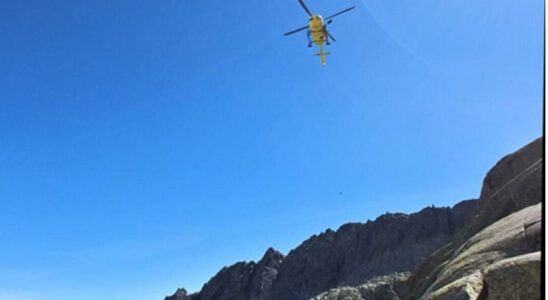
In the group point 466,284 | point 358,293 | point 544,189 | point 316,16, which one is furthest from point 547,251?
point 358,293

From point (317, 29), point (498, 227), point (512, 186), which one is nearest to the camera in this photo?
point (498, 227)

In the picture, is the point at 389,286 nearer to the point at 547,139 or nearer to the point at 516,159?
the point at 516,159

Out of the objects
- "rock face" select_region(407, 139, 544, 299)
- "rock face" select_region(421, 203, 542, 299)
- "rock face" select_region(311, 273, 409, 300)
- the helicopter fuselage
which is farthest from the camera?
"rock face" select_region(311, 273, 409, 300)

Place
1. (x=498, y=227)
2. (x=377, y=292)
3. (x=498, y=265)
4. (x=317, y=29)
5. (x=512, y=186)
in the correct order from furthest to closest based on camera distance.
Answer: (x=377, y=292), (x=512, y=186), (x=317, y=29), (x=498, y=227), (x=498, y=265)

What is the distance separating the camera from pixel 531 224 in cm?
2300

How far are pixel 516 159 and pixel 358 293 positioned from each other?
88.5m

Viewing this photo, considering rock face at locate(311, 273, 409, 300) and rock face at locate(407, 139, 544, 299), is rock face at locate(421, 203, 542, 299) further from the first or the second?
rock face at locate(311, 273, 409, 300)

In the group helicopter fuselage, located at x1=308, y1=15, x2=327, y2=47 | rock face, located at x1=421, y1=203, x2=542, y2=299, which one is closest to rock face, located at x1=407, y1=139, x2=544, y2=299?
rock face, located at x1=421, y1=203, x2=542, y2=299

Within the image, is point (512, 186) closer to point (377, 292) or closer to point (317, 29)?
point (317, 29)

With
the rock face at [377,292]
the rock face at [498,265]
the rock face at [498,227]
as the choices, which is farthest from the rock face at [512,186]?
the rock face at [377,292]

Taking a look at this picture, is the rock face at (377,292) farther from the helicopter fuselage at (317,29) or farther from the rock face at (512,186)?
the helicopter fuselage at (317,29)

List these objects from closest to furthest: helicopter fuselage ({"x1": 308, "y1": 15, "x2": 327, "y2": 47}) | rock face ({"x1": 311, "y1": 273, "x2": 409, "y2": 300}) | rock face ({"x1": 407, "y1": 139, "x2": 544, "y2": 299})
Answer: rock face ({"x1": 407, "y1": 139, "x2": 544, "y2": 299}) → helicopter fuselage ({"x1": 308, "y1": 15, "x2": 327, "y2": 47}) → rock face ({"x1": 311, "y1": 273, "x2": 409, "y2": 300})

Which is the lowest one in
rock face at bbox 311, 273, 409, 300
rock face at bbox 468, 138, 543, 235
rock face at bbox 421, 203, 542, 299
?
rock face at bbox 421, 203, 542, 299

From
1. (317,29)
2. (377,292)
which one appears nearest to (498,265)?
(317,29)
